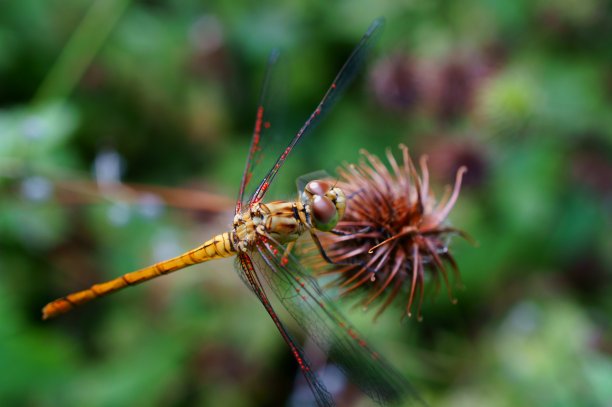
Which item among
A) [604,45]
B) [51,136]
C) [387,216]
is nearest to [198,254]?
[387,216]

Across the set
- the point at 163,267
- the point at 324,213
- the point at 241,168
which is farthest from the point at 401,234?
the point at 241,168

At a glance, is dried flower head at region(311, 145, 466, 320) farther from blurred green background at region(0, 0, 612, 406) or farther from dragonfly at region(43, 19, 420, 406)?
blurred green background at region(0, 0, 612, 406)

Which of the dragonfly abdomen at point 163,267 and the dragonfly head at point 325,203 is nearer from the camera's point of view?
the dragonfly head at point 325,203

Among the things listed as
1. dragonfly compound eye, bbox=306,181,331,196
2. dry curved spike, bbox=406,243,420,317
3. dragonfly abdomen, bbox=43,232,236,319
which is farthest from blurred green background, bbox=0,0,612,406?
dry curved spike, bbox=406,243,420,317

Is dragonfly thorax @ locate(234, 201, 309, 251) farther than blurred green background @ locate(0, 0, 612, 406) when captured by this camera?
No

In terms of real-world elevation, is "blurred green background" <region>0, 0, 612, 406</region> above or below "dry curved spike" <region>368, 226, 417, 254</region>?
above

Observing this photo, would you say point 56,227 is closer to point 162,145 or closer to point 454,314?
point 162,145

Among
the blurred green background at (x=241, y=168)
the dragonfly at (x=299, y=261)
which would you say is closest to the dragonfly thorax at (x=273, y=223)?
the dragonfly at (x=299, y=261)

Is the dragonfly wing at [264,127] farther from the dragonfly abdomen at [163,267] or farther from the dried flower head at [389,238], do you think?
the dried flower head at [389,238]
